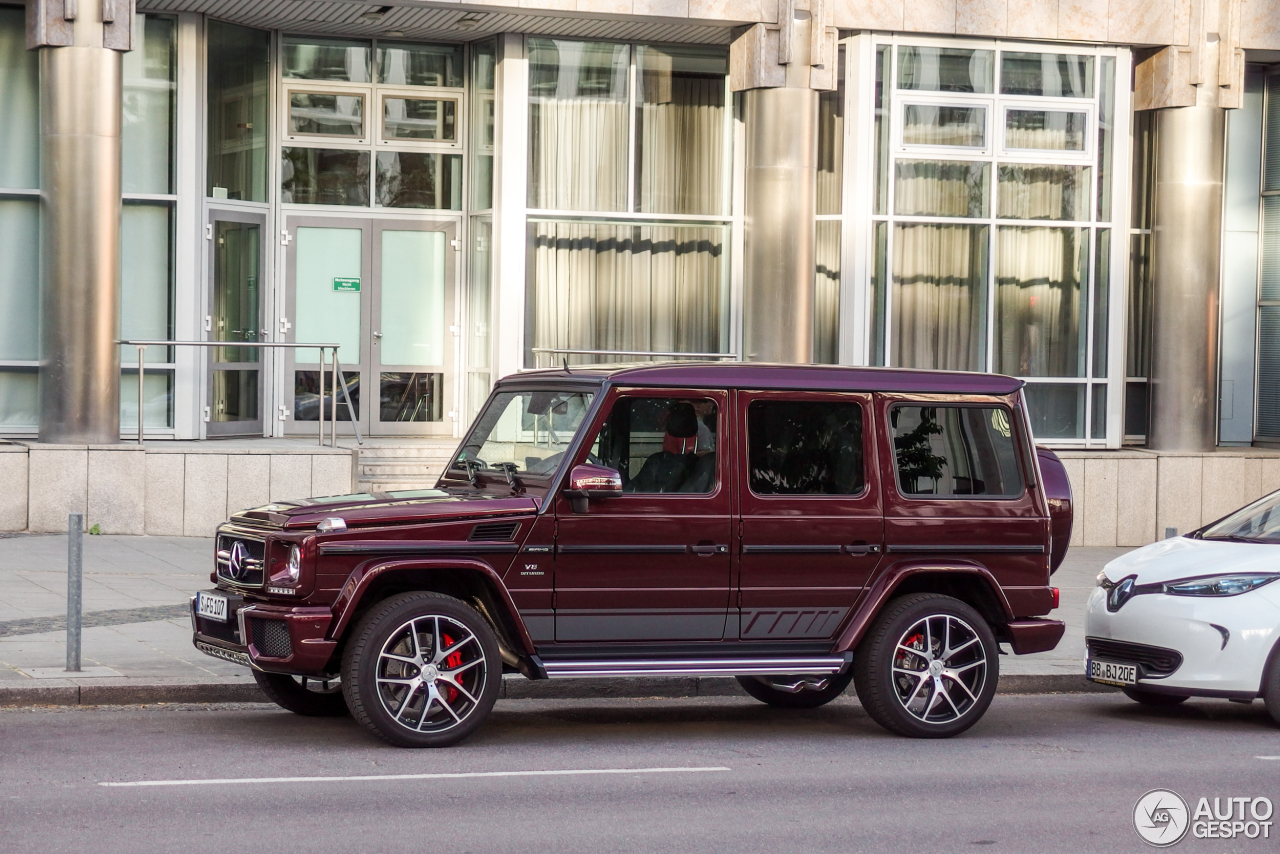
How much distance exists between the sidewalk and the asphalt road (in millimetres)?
163

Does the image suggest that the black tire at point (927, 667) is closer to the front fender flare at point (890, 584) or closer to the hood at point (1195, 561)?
the front fender flare at point (890, 584)

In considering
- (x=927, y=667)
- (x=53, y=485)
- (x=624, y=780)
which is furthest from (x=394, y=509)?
(x=53, y=485)

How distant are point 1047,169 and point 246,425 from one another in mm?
9690

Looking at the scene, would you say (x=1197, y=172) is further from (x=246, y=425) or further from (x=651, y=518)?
(x=651, y=518)

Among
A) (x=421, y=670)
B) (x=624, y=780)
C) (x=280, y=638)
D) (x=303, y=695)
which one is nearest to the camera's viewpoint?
(x=624, y=780)

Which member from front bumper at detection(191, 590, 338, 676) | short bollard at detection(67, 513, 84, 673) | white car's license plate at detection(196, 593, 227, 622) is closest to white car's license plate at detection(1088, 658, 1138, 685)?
front bumper at detection(191, 590, 338, 676)

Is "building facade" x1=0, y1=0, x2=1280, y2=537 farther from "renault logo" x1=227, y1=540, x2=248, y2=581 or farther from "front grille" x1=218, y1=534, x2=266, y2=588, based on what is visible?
"renault logo" x1=227, y1=540, x2=248, y2=581

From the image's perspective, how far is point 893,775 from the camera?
25.2 feet

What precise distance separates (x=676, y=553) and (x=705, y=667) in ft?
1.92

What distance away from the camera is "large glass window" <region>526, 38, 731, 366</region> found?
19.1 m

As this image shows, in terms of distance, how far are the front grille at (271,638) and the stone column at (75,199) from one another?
931cm

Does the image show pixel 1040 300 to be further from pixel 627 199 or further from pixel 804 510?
pixel 804 510

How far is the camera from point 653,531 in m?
8.16

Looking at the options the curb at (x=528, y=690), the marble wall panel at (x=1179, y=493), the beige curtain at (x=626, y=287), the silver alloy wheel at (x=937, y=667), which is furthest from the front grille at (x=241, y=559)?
the marble wall panel at (x=1179, y=493)
